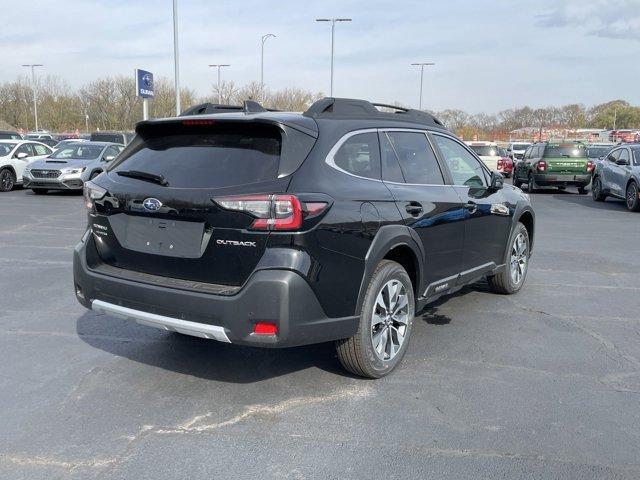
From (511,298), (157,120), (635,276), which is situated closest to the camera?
(157,120)

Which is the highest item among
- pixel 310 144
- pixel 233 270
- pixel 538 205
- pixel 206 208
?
pixel 310 144

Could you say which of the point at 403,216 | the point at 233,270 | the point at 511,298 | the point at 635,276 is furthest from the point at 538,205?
the point at 233,270

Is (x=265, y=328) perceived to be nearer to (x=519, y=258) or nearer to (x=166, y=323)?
(x=166, y=323)

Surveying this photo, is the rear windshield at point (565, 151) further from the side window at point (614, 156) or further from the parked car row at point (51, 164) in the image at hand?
the parked car row at point (51, 164)

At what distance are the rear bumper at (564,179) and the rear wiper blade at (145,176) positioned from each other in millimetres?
17936

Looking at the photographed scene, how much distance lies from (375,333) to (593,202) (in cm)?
1548

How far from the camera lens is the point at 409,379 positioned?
418 cm

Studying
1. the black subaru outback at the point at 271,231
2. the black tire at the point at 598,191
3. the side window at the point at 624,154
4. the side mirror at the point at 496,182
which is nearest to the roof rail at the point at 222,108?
the black subaru outback at the point at 271,231

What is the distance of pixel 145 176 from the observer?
3881 millimetres

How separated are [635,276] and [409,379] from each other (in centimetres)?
474

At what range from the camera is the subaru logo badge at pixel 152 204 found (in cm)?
368

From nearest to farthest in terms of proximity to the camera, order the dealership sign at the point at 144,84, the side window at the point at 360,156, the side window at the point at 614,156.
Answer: the side window at the point at 360,156 < the side window at the point at 614,156 < the dealership sign at the point at 144,84

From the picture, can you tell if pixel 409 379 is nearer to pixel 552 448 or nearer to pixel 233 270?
pixel 552 448

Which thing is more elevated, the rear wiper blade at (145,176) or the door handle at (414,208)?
the rear wiper blade at (145,176)
